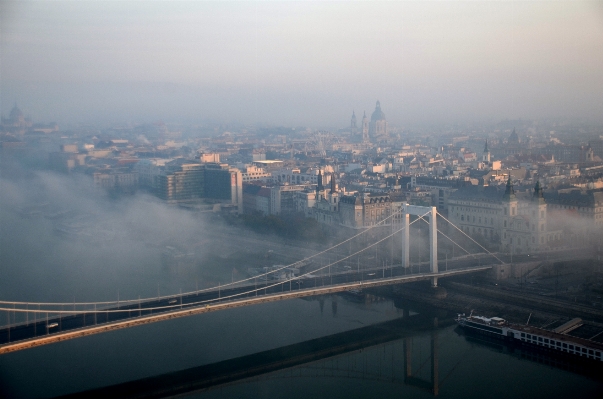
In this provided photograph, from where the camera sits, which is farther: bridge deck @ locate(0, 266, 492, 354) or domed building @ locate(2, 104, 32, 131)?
domed building @ locate(2, 104, 32, 131)

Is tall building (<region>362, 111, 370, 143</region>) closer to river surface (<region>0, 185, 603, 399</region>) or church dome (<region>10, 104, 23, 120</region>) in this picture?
church dome (<region>10, 104, 23, 120</region>)

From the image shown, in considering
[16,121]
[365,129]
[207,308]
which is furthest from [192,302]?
[365,129]

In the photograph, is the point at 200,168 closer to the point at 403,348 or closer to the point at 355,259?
the point at 355,259

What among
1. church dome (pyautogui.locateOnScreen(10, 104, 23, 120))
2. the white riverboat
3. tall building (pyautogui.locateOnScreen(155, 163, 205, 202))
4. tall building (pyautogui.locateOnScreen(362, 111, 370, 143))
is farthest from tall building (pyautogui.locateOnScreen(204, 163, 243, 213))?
tall building (pyautogui.locateOnScreen(362, 111, 370, 143))

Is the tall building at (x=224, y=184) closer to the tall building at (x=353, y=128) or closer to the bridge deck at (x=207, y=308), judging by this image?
the bridge deck at (x=207, y=308)

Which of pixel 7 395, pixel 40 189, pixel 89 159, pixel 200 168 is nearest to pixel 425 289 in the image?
pixel 7 395

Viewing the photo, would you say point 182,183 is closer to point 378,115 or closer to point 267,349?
point 267,349
